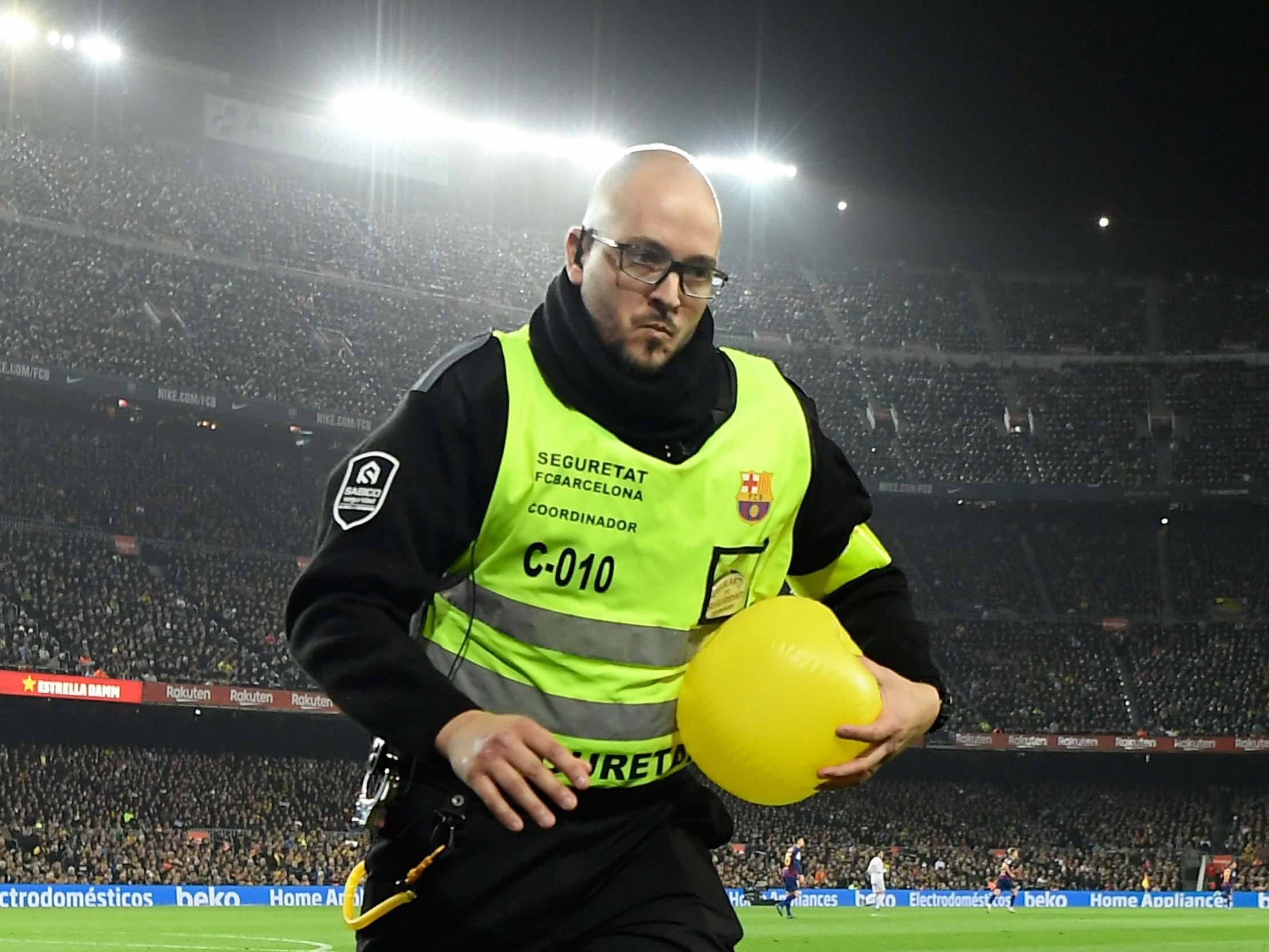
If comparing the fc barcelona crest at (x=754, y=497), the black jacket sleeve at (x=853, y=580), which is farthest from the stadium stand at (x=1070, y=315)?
the fc barcelona crest at (x=754, y=497)

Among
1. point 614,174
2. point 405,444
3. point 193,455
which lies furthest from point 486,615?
point 193,455

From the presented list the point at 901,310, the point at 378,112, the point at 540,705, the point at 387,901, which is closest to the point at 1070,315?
the point at 901,310

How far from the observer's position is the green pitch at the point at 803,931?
62.7ft

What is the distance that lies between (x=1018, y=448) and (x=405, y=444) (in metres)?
47.2

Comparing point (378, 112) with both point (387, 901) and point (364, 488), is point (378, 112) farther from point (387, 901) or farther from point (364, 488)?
point (387, 901)

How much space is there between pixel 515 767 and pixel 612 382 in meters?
0.93

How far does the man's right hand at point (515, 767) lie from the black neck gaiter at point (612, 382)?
2.64 ft

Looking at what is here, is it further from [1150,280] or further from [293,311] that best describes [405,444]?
[1150,280]

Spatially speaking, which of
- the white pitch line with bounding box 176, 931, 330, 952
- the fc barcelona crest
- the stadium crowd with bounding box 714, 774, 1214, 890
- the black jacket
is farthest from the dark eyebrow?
the stadium crowd with bounding box 714, 774, 1214, 890

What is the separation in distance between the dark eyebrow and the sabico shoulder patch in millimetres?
697

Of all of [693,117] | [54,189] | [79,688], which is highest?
[693,117]

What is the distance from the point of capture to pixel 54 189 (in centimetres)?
3747

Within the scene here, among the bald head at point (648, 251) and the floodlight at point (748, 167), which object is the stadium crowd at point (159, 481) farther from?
the bald head at point (648, 251)

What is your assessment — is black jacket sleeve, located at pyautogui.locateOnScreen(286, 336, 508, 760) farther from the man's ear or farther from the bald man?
the man's ear
